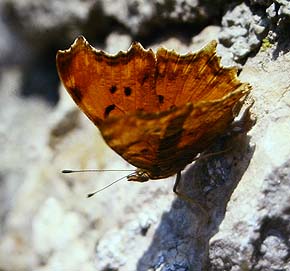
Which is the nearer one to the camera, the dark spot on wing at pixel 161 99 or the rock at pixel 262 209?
the rock at pixel 262 209

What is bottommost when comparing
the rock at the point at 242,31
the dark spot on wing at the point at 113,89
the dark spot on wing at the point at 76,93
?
the dark spot on wing at the point at 113,89

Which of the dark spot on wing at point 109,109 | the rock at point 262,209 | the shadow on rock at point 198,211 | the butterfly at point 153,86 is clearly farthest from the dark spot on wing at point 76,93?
the rock at point 262,209

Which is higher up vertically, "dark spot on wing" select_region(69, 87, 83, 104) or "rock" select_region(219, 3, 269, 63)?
"rock" select_region(219, 3, 269, 63)

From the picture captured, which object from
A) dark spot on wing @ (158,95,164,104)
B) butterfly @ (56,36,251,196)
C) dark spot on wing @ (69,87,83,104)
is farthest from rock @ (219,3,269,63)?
dark spot on wing @ (69,87,83,104)

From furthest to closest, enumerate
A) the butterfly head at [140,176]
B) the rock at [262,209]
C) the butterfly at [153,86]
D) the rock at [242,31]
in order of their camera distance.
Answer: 1. the rock at [242,31]
2. the butterfly head at [140,176]
3. the butterfly at [153,86]
4. the rock at [262,209]

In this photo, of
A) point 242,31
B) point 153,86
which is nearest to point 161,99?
point 153,86

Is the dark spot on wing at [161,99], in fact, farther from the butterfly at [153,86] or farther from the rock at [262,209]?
the rock at [262,209]

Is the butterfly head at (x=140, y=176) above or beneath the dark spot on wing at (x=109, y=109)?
beneath

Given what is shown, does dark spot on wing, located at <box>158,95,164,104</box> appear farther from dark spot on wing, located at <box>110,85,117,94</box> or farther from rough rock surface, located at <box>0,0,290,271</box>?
rough rock surface, located at <box>0,0,290,271</box>

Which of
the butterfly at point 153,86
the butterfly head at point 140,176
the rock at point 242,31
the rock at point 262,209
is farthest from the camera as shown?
the rock at point 242,31
